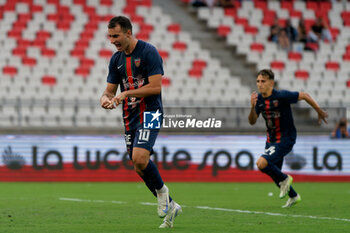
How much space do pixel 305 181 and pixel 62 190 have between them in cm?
640

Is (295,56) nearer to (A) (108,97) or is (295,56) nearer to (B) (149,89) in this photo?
(A) (108,97)

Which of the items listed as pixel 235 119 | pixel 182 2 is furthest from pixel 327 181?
pixel 182 2

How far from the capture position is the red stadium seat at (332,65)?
25.8 m

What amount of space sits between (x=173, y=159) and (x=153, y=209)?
25.0 ft

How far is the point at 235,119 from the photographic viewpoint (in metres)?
18.1

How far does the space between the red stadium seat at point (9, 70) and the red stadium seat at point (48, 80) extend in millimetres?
967

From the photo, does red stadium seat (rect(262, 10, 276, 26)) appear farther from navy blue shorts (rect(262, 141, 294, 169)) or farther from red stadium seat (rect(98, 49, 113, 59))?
navy blue shorts (rect(262, 141, 294, 169))

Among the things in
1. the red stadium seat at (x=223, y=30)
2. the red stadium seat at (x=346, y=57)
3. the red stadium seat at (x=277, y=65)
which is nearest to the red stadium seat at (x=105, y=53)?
the red stadium seat at (x=223, y=30)

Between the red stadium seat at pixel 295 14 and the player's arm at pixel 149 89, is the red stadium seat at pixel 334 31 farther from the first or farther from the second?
the player's arm at pixel 149 89

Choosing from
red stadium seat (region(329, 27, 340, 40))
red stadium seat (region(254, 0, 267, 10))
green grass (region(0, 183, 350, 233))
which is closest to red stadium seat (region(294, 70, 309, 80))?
red stadium seat (region(329, 27, 340, 40))

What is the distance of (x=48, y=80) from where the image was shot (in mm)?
22391

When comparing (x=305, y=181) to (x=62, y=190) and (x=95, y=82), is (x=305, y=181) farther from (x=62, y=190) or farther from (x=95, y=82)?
(x=95, y=82)

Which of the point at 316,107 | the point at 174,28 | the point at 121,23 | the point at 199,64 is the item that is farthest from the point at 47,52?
the point at 121,23

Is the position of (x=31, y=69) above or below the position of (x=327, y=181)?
above
